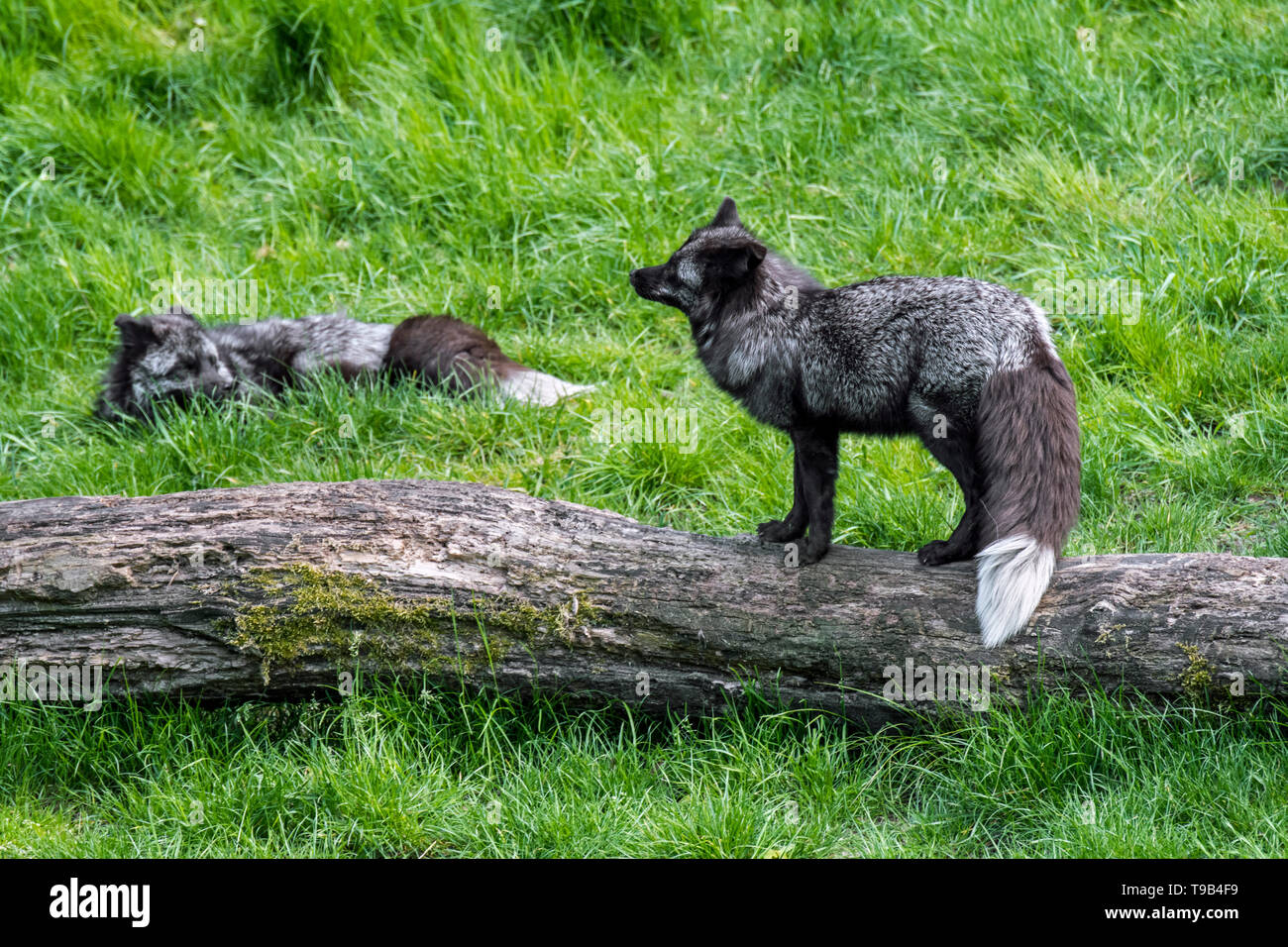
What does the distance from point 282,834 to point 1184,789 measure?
9.67 ft

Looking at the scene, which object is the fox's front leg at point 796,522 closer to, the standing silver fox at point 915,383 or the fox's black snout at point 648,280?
the standing silver fox at point 915,383

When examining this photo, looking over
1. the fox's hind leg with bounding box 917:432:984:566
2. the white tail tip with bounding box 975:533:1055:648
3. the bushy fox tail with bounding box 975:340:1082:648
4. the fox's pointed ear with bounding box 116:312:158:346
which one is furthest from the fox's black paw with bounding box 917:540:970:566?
the fox's pointed ear with bounding box 116:312:158:346

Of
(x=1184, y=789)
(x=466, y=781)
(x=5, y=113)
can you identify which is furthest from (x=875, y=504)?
(x=5, y=113)

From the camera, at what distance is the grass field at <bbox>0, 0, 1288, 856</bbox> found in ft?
13.1

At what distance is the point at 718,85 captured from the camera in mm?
8609

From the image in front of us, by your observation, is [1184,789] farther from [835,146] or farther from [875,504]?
[835,146]

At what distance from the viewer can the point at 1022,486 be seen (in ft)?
13.4

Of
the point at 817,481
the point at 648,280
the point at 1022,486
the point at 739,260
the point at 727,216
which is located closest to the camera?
the point at 1022,486

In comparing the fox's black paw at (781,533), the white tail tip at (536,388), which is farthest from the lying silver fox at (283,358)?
the fox's black paw at (781,533)

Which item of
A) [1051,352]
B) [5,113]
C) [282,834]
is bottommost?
[282,834]

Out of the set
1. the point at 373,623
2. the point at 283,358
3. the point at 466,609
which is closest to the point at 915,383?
the point at 466,609

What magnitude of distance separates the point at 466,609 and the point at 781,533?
123 centimetres

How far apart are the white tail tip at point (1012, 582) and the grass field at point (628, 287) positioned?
1.04ft

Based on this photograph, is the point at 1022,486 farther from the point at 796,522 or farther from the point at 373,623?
the point at 373,623
